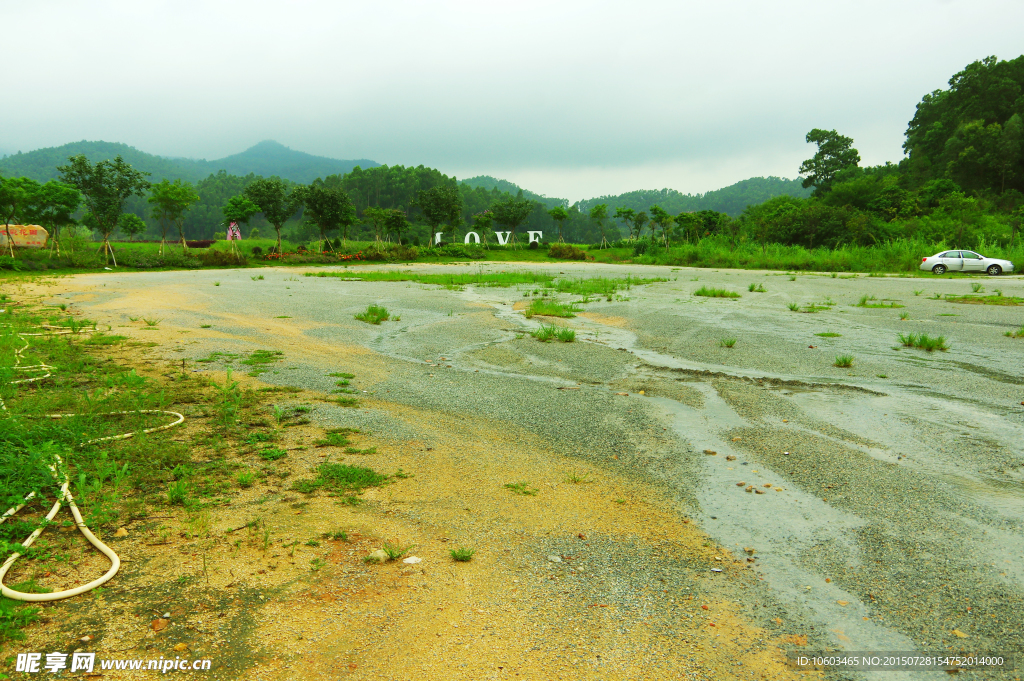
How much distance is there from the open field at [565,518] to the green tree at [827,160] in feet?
302

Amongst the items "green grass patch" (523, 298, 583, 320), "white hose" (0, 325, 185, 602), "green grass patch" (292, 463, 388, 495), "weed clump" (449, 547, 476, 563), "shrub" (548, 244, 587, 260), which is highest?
"shrub" (548, 244, 587, 260)

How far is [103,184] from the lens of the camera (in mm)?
36469

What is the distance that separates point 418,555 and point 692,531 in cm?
183

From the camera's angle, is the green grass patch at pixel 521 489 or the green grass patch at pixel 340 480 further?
the green grass patch at pixel 521 489

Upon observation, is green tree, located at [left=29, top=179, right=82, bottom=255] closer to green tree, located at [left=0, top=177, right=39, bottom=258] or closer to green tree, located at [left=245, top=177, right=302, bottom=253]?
green tree, located at [left=0, top=177, right=39, bottom=258]

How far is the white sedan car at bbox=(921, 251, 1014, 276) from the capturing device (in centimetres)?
2783

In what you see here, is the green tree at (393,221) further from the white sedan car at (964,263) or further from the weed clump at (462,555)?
the weed clump at (462,555)

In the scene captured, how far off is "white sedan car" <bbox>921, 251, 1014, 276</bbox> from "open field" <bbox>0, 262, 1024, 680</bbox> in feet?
83.9

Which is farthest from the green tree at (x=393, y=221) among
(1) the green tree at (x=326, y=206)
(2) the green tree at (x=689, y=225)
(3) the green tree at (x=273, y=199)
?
(2) the green tree at (x=689, y=225)

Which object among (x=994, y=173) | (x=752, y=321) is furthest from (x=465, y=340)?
(x=994, y=173)

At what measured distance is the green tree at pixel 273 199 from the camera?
4812cm

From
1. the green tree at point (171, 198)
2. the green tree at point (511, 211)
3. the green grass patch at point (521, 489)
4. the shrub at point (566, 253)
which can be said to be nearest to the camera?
the green grass patch at point (521, 489)

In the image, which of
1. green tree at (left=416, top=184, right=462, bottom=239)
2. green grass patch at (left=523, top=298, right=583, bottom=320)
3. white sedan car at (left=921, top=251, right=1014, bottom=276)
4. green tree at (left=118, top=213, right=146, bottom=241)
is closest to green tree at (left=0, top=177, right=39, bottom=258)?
green tree at (left=416, top=184, right=462, bottom=239)

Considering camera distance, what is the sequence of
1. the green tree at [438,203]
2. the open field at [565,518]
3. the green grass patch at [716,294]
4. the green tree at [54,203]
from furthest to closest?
the green tree at [438,203] → the green tree at [54,203] → the green grass patch at [716,294] → the open field at [565,518]
